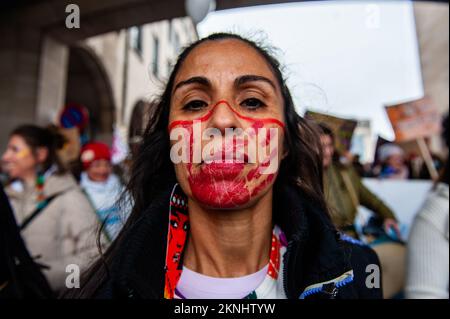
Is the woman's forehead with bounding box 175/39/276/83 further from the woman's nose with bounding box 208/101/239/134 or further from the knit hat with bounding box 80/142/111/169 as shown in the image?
the knit hat with bounding box 80/142/111/169

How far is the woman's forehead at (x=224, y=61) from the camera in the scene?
42.9 inches

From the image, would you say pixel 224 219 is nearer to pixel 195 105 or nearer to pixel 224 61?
pixel 195 105

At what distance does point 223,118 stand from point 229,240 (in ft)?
1.24

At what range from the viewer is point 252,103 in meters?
1.12

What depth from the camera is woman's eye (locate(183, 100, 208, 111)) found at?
1.11 m

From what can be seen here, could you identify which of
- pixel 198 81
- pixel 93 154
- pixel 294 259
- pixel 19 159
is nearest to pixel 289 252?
pixel 294 259

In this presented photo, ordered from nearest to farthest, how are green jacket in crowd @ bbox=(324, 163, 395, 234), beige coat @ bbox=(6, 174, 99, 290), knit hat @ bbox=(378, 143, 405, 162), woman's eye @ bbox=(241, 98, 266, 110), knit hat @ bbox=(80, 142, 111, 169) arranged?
woman's eye @ bbox=(241, 98, 266, 110)
beige coat @ bbox=(6, 174, 99, 290)
green jacket in crowd @ bbox=(324, 163, 395, 234)
knit hat @ bbox=(80, 142, 111, 169)
knit hat @ bbox=(378, 143, 405, 162)

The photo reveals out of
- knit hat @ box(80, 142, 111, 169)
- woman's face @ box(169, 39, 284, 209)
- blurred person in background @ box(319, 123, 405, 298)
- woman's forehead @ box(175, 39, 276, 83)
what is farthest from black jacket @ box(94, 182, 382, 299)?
knit hat @ box(80, 142, 111, 169)

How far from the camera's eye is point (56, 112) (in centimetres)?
675

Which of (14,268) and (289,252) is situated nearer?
(289,252)

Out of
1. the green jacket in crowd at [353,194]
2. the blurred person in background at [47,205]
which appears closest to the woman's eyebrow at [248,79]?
the blurred person in background at [47,205]

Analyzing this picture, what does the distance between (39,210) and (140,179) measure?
155 cm

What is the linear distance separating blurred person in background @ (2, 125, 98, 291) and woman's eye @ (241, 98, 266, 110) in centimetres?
148
